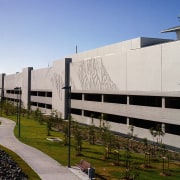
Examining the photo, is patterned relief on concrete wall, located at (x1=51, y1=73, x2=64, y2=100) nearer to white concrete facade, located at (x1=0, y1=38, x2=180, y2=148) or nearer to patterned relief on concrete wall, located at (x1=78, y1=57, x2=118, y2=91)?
white concrete facade, located at (x1=0, y1=38, x2=180, y2=148)

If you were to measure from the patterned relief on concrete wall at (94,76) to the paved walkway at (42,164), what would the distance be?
17551 millimetres

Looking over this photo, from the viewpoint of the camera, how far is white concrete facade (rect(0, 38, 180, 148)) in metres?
38.2

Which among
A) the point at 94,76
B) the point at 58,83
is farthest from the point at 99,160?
the point at 58,83

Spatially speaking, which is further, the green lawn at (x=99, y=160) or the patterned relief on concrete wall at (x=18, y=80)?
the patterned relief on concrete wall at (x=18, y=80)

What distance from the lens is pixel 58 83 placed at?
73.0 metres

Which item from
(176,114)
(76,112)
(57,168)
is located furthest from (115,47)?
(57,168)

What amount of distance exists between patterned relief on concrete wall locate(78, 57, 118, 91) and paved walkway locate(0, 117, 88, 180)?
17551mm

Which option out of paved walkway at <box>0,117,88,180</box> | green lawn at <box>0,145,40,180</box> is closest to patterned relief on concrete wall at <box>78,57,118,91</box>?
paved walkway at <box>0,117,88,180</box>

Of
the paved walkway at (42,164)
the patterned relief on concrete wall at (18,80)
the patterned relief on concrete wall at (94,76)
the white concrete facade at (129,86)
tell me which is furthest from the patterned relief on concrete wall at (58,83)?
the patterned relief on concrete wall at (18,80)

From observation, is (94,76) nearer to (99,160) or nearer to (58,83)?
(58,83)

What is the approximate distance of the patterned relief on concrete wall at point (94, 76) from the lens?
52.2 metres

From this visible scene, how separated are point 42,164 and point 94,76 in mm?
29683

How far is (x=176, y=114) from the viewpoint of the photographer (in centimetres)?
3675

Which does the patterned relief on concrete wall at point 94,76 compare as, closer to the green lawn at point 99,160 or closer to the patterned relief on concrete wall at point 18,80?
the green lawn at point 99,160
